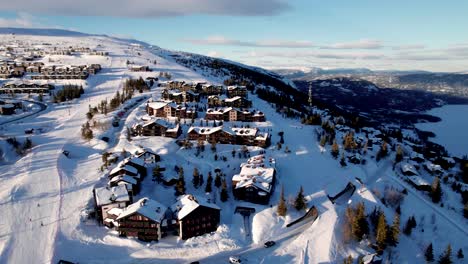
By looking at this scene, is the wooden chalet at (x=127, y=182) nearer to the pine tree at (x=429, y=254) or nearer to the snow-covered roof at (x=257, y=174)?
the snow-covered roof at (x=257, y=174)

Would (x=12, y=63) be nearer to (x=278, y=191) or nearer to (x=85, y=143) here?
(x=85, y=143)

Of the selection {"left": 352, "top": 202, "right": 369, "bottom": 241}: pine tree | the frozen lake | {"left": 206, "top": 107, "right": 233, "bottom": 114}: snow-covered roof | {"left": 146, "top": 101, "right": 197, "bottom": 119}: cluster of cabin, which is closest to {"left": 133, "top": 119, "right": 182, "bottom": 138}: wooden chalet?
{"left": 146, "top": 101, "right": 197, "bottom": 119}: cluster of cabin

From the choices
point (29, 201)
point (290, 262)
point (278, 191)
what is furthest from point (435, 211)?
point (29, 201)

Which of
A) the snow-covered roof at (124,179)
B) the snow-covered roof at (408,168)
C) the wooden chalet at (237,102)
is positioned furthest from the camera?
the wooden chalet at (237,102)

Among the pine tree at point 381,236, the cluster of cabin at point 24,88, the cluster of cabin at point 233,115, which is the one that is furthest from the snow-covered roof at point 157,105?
the pine tree at point 381,236

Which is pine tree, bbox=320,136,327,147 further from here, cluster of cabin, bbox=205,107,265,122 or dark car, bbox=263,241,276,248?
dark car, bbox=263,241,276,248

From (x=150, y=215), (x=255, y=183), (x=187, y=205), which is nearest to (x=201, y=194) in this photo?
(x=187, y=205)
